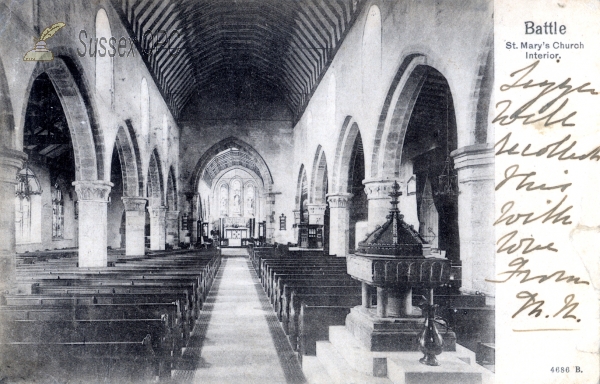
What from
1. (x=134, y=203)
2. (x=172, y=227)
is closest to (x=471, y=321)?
(x=134, y=203)

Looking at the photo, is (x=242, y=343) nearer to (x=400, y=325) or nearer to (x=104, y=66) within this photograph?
(x=400, y=325)

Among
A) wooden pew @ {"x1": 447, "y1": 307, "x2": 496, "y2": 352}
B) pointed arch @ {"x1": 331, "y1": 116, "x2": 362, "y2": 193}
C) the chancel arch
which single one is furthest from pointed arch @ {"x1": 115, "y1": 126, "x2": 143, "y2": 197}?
the chancel arch

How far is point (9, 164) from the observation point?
705 cm

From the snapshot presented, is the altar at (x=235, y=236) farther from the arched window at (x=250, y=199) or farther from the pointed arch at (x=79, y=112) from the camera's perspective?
the pointed arch at (x=79, y=112)

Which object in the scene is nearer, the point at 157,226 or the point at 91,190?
the point at 91,190

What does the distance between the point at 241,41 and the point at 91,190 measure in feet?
27.8

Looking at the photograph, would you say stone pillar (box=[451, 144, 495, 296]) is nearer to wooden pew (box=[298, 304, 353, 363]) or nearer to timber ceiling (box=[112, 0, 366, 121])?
wooden pew (box=[298, 304, 353, 363])

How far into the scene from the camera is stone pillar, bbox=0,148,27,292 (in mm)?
6762

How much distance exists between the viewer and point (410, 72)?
9969mm

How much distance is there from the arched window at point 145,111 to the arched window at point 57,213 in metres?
7.57

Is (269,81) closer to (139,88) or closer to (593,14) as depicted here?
(139,88)

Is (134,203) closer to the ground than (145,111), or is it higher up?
closer to the ground

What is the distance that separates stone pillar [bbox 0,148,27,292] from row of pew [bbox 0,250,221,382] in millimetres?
523

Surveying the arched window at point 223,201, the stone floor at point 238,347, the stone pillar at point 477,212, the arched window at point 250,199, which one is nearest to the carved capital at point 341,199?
the stone floor at point 238,347
